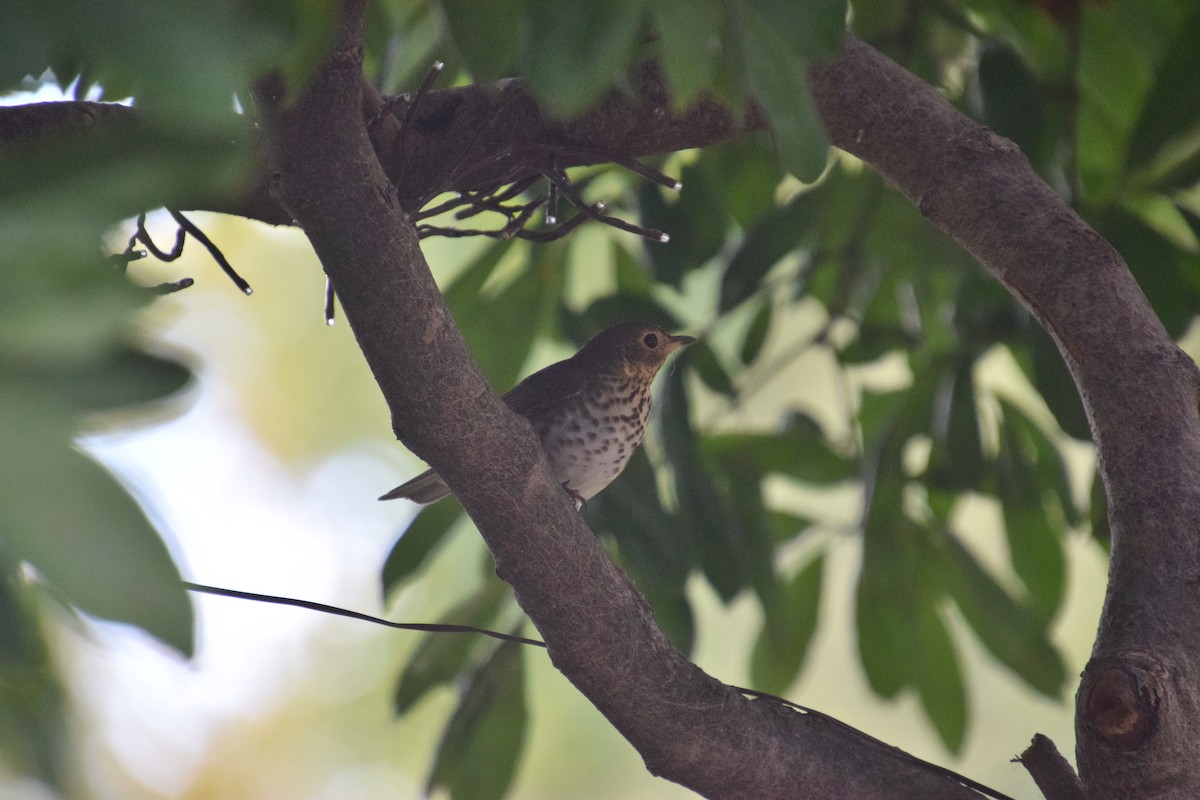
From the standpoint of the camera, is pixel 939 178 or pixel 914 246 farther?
pixel 914 246

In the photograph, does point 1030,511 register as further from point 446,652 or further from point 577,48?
point 577,48

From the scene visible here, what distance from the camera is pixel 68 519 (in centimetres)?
37

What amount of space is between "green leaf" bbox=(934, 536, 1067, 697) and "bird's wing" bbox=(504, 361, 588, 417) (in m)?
0.65

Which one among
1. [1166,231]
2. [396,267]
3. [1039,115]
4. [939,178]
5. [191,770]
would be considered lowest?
[191,770]

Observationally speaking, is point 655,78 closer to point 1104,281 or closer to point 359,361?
point 1104,281

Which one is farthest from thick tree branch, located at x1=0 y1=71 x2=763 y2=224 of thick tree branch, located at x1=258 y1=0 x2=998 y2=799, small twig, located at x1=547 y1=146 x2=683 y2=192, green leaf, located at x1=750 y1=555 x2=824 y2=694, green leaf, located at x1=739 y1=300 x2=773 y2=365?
green leaf, located at x1=750 y1=555 x2=824 y2=694

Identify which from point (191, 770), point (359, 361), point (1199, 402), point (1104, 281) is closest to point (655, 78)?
point (1104, 281)

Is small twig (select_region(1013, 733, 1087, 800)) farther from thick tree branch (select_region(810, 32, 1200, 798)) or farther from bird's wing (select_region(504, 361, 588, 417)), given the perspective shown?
bird's wing (select_region(504, 361, 588, 417))

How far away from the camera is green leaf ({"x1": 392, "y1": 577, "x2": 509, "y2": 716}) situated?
175 centimetres

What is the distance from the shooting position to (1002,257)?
1186 millimetres

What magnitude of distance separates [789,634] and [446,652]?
0.58 meters

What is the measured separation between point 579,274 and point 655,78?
1.38 meters

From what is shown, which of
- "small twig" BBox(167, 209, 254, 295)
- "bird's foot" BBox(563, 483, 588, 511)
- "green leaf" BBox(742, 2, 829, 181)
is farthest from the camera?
"bird's foot" BBox(563, 483, 588, 511)

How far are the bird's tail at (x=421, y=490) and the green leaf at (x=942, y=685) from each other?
2.68ft
